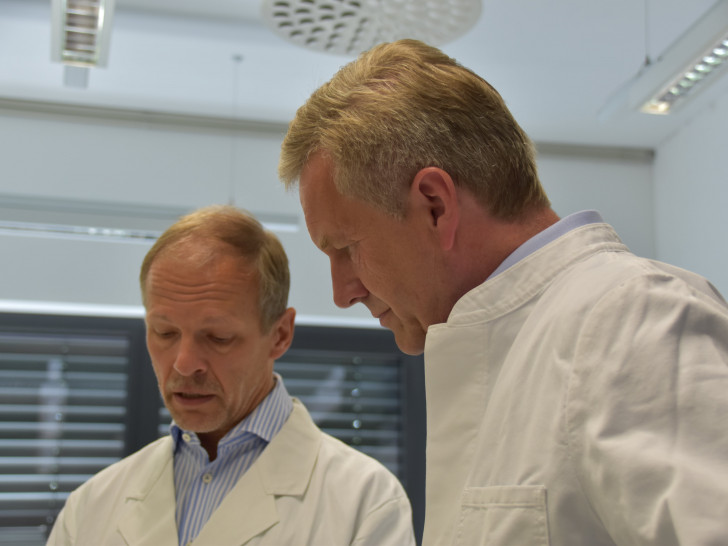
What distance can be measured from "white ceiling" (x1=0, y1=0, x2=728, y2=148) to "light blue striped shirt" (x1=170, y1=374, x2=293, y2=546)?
4.94ft

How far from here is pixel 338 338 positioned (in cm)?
415

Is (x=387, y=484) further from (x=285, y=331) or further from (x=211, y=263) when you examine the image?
(x=211, y=263)

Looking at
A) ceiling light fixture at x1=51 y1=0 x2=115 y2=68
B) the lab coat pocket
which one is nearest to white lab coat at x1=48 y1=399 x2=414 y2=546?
the lab coat pocket

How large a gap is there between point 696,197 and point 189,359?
3221mm

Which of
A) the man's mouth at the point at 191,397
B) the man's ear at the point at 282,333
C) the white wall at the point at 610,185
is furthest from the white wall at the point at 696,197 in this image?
the man's mouth at the point at 191,397

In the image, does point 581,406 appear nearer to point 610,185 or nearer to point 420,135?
point 420,135

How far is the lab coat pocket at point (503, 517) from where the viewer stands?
2.28 ft

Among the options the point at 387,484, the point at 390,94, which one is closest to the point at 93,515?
the point at 387,484

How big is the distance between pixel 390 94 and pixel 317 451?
930 mm

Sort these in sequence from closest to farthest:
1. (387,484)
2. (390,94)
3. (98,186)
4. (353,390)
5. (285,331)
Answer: (390,94)
(387,484)
(285,331)
(98,186)
(353,390)

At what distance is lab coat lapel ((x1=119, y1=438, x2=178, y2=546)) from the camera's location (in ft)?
4.96

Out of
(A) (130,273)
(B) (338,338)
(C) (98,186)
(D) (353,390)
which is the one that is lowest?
(D) (353,390)

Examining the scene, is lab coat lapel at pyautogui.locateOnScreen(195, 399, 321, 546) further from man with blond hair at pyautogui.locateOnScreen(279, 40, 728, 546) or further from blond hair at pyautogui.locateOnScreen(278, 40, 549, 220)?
blond hair at pyautogui.locateOnScreen(278, 40, 549, 220)

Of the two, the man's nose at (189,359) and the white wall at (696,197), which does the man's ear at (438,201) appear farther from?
the white wall at (696,197)
